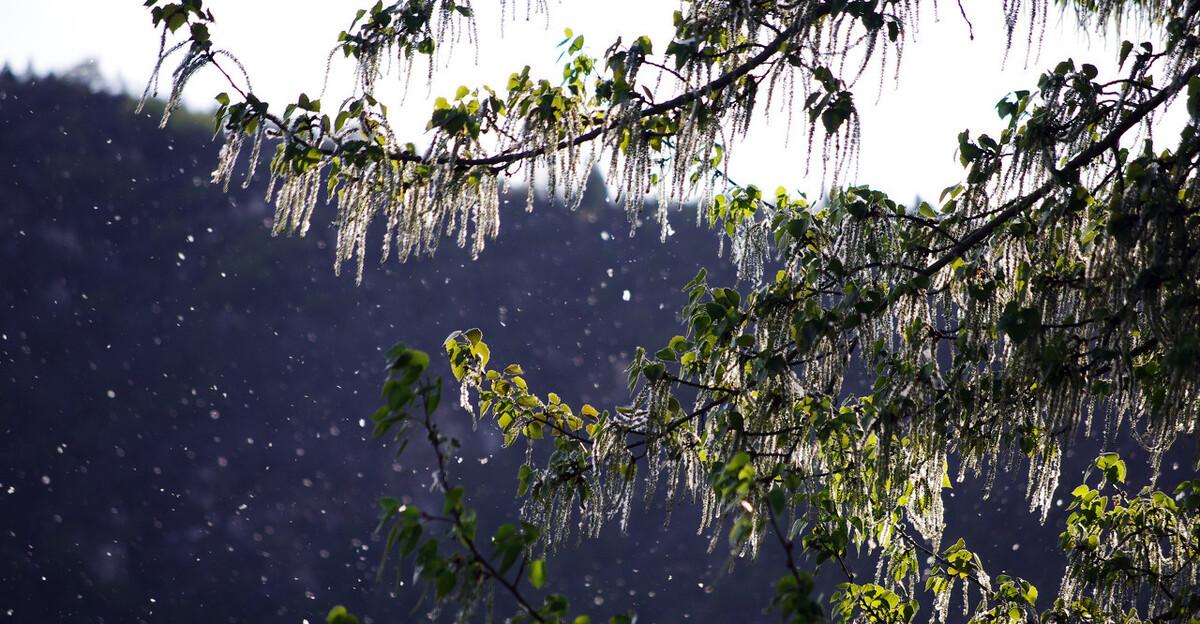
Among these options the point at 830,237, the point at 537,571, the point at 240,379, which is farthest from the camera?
the point at 240,379

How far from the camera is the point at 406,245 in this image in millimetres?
1854

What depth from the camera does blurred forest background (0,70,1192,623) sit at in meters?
8.99

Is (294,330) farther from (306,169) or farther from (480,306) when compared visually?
(306,169)

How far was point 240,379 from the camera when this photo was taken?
9.84m

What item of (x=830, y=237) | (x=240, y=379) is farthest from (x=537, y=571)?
(x=240, y=379)

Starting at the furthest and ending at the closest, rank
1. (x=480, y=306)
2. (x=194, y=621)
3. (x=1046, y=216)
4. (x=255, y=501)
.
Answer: (x=480, y=306) → (x=255, y=501) → (x=194, y=621) → (x=1046, y=216)

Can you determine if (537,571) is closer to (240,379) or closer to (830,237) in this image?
(830,237)

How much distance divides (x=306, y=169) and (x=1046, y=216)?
1307mm

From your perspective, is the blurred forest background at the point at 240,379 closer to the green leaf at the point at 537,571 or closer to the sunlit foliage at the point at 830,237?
the sunlit foliage at the point at 830,237

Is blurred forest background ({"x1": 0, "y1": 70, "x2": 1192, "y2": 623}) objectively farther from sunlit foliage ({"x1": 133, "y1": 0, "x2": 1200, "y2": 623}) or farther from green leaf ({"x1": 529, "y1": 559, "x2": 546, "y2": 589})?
green leaf ({"x1": 529, "y1": 559, "x2": 546, "y2": 589})

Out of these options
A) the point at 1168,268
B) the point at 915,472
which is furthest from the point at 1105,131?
the point at 915,472

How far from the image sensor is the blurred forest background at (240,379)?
8992 mm

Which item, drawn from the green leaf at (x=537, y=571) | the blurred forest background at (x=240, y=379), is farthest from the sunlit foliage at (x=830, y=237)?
the blurred forest background at (x=240, y=379)

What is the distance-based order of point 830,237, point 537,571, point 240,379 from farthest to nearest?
point 240,379
point 830,237
point 537,571
